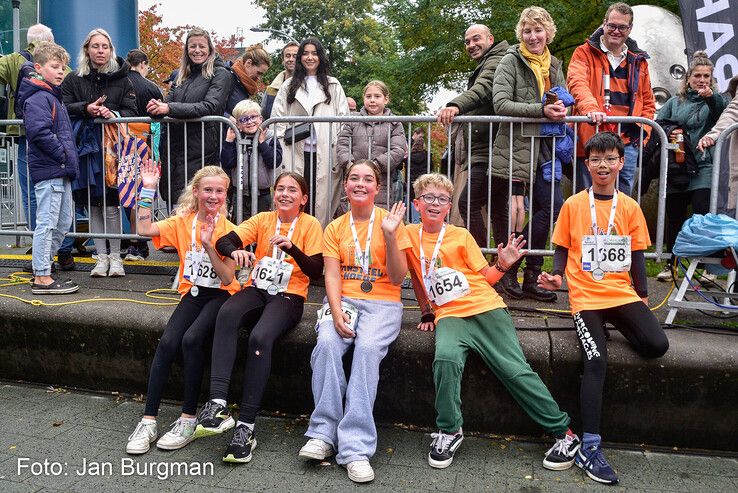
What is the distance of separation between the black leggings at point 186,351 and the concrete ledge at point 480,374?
29 centimetres

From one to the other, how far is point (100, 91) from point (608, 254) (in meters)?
4.56

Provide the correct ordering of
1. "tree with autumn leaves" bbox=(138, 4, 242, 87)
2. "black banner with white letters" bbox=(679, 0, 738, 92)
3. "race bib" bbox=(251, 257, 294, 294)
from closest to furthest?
"race bib" bbox=(251, 257, 294, 294), "black banner with white letters" bbox=(679, 0, 738, 92), "tree with autumn leaves" bbox=(138, 4, 242, 87)


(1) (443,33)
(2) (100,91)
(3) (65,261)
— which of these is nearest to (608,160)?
(2) (100,91)

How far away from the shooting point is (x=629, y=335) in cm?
377

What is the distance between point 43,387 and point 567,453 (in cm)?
357

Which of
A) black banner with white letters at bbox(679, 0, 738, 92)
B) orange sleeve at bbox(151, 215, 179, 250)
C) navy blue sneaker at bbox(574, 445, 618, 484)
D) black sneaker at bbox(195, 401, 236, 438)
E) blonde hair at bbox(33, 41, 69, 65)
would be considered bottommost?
navy blue sneaker at bbox(574, 445, 618, 484)

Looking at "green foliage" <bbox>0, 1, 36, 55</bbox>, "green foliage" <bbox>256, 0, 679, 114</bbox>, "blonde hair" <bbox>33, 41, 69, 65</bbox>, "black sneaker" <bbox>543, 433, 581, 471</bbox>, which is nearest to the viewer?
"black sneaker" <bbox>543, 433, 581, 471</bbox>

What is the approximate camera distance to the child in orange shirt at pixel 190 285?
3.88m

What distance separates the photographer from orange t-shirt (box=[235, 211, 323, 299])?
13.8 feet

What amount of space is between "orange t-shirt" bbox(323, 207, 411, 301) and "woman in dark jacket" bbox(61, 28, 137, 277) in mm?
2693

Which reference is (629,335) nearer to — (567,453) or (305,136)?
(567,453)

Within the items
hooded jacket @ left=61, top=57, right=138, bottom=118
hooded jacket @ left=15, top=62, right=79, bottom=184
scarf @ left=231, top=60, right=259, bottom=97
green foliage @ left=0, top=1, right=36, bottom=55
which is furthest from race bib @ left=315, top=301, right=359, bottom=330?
green foliage @ left=0, top=1, right=36, bottom=55

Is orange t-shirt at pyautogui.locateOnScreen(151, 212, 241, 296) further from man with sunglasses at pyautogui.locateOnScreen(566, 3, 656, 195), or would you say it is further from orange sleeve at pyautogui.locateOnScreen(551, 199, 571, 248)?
man with sunglasses at pyautogui.locateOnScreen(566, 3, 656, 195)

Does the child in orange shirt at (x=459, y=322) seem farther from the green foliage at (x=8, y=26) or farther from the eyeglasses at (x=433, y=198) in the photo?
the green foliage at (x=8, y=26)
